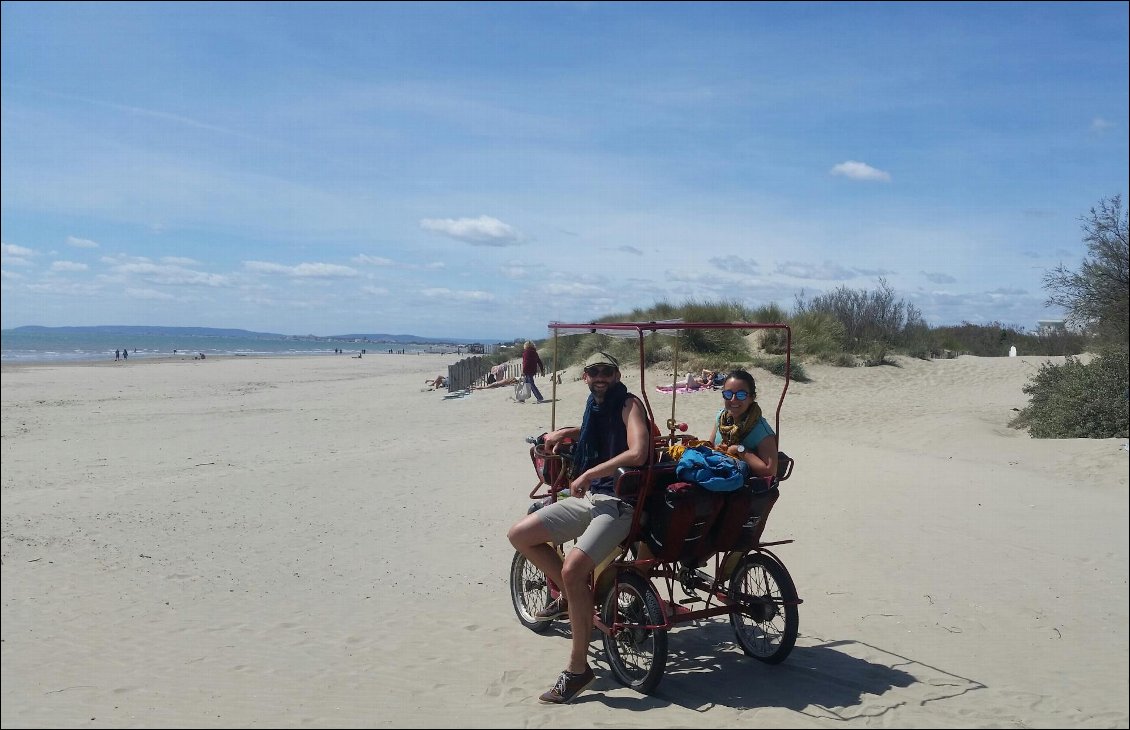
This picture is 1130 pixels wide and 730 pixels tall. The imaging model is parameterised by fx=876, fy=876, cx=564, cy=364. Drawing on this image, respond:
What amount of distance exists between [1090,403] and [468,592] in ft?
41.3

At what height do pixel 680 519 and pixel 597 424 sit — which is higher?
pixel 597 424

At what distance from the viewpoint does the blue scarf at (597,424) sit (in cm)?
519

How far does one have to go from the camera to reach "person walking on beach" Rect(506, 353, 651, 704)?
Result: 4957 millimetres

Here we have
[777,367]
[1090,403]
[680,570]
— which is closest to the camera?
[680,570]

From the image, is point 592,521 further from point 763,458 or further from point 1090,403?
point 1090,403

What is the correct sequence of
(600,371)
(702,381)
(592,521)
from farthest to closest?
(702,381) → (600,371) → (592,521)

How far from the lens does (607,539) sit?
5.04 m

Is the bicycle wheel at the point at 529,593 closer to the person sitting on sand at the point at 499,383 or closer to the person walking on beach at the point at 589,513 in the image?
the person walking on beach at the point at 589,513

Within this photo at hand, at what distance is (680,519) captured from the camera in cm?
500

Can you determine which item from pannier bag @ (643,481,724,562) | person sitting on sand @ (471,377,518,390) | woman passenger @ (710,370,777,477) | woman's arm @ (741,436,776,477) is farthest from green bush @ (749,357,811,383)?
pannier bag @ (643,481,724,562)

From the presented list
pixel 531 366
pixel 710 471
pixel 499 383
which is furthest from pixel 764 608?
pixel 499 383

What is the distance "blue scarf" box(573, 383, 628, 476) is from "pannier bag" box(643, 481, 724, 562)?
1.43 ft

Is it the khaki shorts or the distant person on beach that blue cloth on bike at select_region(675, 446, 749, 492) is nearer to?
the khaki shorts

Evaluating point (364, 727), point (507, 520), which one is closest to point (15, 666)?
point (364, 727)
